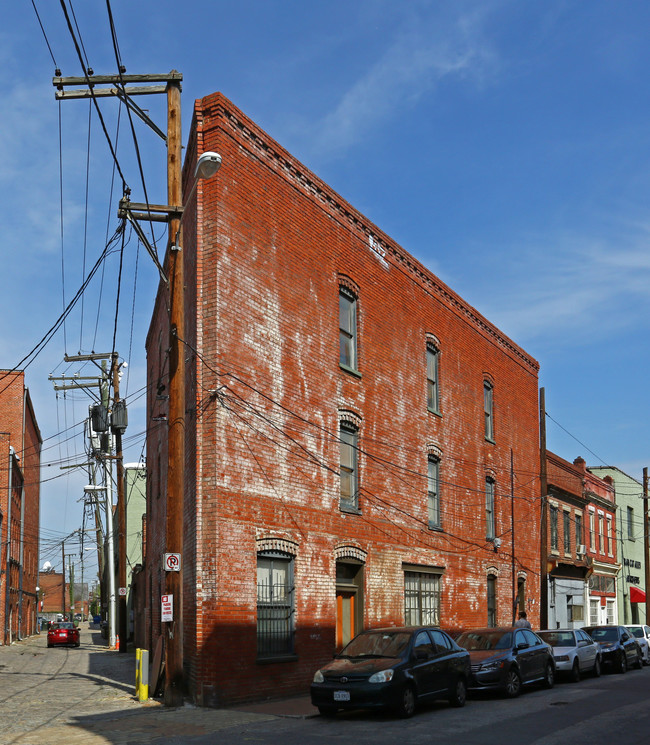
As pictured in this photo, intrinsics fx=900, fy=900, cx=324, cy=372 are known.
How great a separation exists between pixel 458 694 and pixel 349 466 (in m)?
6.90

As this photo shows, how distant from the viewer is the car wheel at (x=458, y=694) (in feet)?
53.0

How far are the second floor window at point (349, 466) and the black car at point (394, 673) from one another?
555cm

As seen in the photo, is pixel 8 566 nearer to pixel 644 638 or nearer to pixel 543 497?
pixel 543 497

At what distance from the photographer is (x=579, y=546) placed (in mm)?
43312

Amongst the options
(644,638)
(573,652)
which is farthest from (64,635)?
(573,652)

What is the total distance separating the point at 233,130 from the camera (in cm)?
1841

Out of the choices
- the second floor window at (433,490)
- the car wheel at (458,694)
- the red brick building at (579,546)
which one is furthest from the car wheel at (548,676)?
the red brick building at (579,546)

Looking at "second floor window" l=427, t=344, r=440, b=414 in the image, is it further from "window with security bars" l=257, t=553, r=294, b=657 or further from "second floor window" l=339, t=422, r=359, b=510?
"window with security bars" l=257, t=553, r=294, b=657

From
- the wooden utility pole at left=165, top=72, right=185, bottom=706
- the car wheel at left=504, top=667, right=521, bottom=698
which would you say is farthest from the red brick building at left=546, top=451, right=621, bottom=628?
the wooden utility pole at left=165, top=72, right=185, bottom=706

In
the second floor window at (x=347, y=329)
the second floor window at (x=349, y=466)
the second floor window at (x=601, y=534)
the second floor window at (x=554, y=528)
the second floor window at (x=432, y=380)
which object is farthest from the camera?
the second floor window at (x=601, y=534)

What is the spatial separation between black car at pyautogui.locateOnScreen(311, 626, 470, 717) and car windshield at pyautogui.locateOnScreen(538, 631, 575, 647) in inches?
270

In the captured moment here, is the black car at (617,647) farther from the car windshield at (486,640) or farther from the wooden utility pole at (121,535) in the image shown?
the wooden utility pole at (121,535)

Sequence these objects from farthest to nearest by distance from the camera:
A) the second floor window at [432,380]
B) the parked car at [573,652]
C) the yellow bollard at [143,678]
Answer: the second floor window at [432,380]
the parked car at [573,652]
the yellow bollard at [143,678]

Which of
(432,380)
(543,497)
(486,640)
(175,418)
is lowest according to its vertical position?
(486,640)
